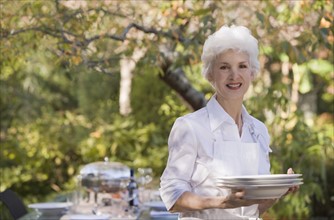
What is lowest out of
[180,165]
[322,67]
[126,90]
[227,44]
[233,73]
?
[180,165]

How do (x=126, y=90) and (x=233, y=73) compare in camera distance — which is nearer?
(x=233, y=73)

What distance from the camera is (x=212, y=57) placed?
3.17 meters

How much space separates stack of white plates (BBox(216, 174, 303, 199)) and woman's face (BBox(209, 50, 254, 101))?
39 centimetres

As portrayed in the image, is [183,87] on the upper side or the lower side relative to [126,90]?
lower

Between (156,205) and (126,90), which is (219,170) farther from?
(126,90)

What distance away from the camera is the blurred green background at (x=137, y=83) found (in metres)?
6.30

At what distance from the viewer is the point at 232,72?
3146 mm

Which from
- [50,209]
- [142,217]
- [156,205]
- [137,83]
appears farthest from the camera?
[137,83]

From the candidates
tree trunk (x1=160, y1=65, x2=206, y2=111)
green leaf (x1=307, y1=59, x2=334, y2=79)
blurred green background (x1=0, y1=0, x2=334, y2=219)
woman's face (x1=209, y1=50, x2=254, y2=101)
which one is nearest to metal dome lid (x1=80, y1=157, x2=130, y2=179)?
blurred green background (x1=0, y1=0, x2=334, y2=219)

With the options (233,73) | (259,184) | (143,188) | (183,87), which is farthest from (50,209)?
(259,184)

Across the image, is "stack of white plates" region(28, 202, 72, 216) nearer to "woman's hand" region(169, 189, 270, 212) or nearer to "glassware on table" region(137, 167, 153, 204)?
"glassware on table" region(137, 167, 153, 204)

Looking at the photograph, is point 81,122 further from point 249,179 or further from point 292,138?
point 249,179

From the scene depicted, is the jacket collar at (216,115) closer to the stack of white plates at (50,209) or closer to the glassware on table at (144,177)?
the stack of white plates at (50,209)

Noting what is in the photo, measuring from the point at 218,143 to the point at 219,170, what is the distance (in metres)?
0.10
